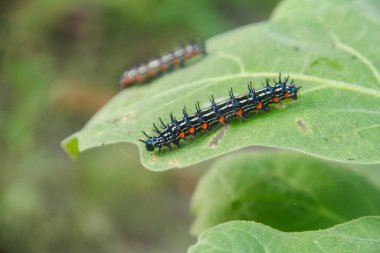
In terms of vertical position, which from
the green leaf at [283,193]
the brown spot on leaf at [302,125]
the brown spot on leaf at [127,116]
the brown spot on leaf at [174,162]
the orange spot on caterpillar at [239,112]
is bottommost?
the green leaf at [283,193]

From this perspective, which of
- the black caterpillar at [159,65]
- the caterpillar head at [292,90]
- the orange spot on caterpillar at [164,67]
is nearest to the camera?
the caterpillar head at [292,90]

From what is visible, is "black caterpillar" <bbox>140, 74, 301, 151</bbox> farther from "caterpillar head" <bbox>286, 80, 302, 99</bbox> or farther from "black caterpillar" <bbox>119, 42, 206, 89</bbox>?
"black caterpillar" <bbox>119, 42, 206, 89</bbox>

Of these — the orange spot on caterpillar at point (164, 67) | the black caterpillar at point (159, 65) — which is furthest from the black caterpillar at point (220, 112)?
the orange spot on caterpillar at point (164, 67)

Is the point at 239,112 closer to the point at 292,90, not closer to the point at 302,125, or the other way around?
the point at 292,90

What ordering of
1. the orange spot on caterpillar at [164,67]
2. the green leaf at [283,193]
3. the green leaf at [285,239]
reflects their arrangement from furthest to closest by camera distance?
the orange spot on caterpillar at [164,67]
the green leaf at [283,193]
the green leaf at [285,239]

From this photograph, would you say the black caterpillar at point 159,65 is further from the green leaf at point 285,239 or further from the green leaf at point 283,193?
the green leaf at point 285,239

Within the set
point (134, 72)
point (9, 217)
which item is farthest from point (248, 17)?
point (134, 72)

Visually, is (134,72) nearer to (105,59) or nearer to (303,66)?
(303,66)

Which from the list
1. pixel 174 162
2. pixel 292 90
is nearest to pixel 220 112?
pixel 292 90
